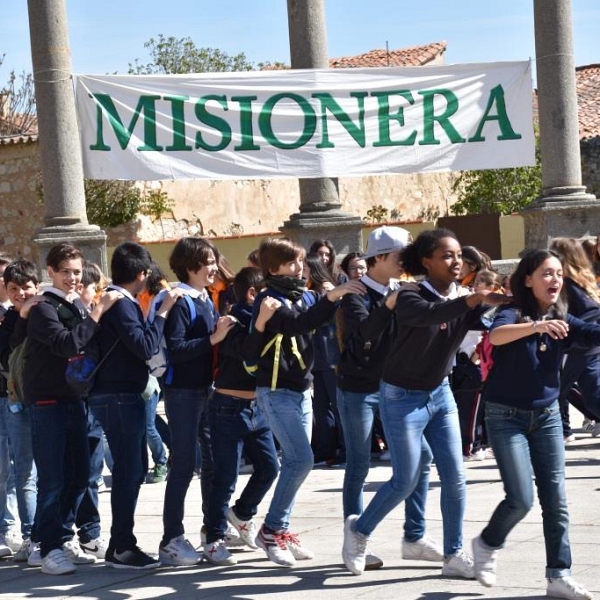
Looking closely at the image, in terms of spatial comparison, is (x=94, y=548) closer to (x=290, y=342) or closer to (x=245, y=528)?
(x=245, y=528)

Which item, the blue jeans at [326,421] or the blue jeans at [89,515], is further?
the blue jeans at [326,421]

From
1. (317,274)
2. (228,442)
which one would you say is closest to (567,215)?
(317,274)

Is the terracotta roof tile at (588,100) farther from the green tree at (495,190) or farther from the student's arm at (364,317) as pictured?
the student's arm at (364,317)

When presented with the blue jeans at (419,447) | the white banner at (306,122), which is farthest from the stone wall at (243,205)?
the blue jeans at (419,447)

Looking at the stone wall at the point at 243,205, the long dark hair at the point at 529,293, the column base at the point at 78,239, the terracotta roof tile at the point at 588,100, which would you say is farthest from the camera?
the terracotta roof tile at the point at 588,100

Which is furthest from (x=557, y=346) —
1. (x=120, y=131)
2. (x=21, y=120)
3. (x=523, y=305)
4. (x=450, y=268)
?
(x=21, y=120)

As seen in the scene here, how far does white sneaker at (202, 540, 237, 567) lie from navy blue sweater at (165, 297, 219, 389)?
878 mm

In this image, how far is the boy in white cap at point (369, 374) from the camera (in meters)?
7.07

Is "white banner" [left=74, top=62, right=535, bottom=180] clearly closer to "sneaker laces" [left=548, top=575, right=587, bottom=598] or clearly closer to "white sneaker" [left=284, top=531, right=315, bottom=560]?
"white sneaker" [left=284, top=531, right=315, bottom=560]

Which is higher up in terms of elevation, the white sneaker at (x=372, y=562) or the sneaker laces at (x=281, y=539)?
the sneaker laces at (x=281, y=539)

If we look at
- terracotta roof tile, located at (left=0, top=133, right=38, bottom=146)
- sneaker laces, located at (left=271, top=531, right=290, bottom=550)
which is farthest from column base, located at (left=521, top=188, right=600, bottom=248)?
terracotta roof tile, located at (left=0, top=133, right=38, bottom=146)

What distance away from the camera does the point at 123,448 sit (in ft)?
23.9

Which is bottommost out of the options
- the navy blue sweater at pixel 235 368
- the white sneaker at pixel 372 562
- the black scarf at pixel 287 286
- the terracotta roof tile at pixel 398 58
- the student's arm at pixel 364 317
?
the white sneaker at pixel 372 562

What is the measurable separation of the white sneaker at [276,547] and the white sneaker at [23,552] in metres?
1.45
